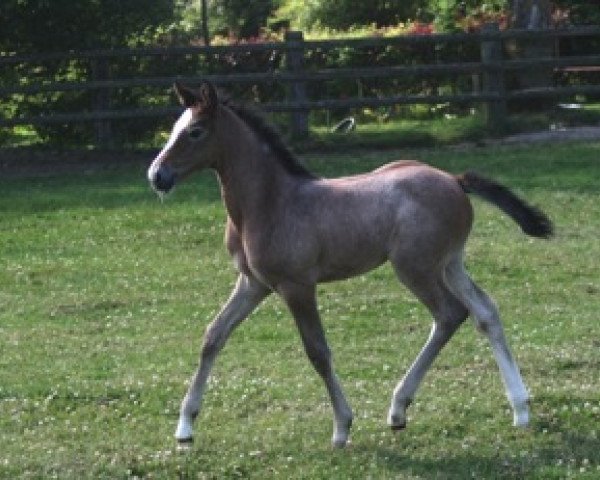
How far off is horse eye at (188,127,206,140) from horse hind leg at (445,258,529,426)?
63.3 inches

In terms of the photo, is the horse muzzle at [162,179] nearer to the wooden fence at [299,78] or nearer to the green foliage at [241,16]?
the wooden fence at [299,78]

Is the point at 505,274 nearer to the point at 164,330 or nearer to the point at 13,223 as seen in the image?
the point at 164,330

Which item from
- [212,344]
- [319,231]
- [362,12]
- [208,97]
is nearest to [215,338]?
[212,344]

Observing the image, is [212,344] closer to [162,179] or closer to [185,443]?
[185,443]

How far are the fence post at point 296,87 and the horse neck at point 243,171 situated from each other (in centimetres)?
1494

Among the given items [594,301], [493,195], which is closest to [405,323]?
[594,301]

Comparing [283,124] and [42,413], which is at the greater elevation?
[42,413]

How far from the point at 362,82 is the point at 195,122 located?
21.3 meters

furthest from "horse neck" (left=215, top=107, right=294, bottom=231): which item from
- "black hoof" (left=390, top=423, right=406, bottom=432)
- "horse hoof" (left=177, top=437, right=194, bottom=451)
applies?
"black hoof" (left=390, top=423, right=406, bottom=432)

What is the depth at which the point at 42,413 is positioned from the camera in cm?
952

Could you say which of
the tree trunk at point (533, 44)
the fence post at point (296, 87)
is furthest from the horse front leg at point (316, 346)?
the tree trunk at point (533, 44)

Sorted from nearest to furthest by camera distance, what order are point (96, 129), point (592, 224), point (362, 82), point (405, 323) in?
point (405, 323)
point (592, 224)
point (96, 129)
point (362, 82)

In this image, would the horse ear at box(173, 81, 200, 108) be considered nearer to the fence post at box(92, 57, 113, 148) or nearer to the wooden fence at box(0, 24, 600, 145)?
the wooden fence at box(0, 24, 600, 145)

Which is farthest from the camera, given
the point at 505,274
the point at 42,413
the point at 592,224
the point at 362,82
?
the point at 362,82
